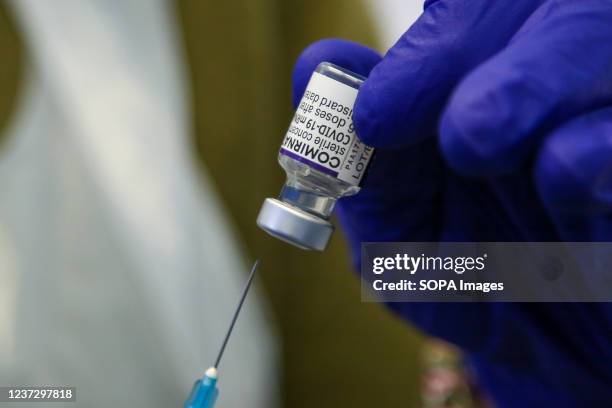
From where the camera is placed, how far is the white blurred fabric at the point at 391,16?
1298 mm

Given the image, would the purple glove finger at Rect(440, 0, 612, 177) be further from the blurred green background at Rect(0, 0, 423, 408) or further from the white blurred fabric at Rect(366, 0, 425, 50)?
the blurred green background at Rect(0, 0, 423, 408)

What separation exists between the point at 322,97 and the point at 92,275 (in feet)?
2.77

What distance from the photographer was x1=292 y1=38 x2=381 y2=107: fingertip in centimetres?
67

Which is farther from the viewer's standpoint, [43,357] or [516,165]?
[43,357]

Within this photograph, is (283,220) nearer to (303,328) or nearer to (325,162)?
(325,162)

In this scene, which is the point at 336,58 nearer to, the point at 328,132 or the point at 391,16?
the point at 328,132

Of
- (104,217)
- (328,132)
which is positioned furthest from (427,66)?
(104,217)

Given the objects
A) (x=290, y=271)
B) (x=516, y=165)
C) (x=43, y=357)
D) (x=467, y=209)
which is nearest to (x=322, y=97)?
(x=516, y=165)

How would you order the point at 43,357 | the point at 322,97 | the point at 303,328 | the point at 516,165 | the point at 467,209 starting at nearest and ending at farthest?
the point at 516,165
the point at 322,97
the point at 467,209
the point at 43,357
the point at 303,328

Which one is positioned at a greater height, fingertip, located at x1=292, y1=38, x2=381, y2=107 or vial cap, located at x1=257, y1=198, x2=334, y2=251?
fingertip, located at x1=292, y1=38, x2=381, y2=107

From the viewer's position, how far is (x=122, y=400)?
4.21 ft

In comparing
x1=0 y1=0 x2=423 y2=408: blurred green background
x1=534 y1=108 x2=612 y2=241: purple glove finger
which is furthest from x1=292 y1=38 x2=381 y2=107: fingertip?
x1=0 y1=0 x2=423 y2=408: blurred green background

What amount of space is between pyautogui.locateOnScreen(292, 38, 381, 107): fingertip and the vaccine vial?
7 centimetres

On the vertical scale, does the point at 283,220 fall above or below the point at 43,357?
above
